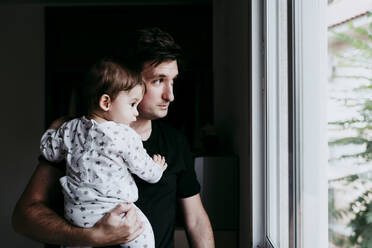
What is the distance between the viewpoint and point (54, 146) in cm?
130

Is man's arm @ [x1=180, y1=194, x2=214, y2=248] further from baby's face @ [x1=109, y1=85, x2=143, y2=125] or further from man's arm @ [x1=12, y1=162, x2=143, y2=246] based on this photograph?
baby's face @ [x1=109, y1=85, x2=143, y2=125]

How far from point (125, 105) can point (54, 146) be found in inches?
12.3

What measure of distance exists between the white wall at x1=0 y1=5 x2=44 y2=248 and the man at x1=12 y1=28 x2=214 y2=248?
10.5 feet

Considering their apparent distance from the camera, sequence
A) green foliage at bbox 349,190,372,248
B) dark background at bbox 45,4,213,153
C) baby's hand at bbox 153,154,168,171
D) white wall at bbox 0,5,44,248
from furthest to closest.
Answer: white wall at bbox 0,5,44,248, dark background at bbox 45,4,213,153, baby's hand at bbox 153,154,168,171, green foliage at bbox 349,190,372,248

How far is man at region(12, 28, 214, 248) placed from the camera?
1.25m

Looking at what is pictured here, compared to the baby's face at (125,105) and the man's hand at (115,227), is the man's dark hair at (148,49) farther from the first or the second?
the man's hand at (115,227)

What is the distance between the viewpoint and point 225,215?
8.52 ft

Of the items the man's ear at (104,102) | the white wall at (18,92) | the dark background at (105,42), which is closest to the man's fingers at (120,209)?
the man's ear at (104,102)

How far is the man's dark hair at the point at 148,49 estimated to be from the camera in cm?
140

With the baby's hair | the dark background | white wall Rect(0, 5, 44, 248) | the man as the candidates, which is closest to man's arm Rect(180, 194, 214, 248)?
the man

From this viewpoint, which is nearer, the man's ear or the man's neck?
the man's ear

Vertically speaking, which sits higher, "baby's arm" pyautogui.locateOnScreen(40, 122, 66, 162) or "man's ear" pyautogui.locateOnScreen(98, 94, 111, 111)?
"man's ear" pyautogui.locateOnScreen(98, 94, 111, 111)

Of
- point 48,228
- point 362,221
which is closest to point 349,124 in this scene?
point 362,221

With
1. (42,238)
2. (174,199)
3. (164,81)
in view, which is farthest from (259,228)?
(42,238)
